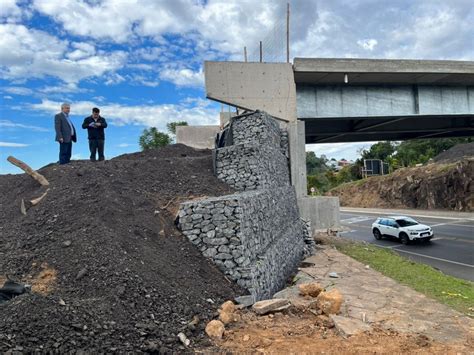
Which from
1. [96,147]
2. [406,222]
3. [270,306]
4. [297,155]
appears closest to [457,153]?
[406,222]

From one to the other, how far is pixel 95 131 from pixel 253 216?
5.77 metres

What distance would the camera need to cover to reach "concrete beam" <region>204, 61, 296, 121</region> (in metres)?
13.6

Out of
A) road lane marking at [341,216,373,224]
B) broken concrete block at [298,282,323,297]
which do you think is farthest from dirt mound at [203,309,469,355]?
road lane marking at [341,216,373,224]

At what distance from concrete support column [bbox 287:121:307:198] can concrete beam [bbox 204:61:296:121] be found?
0.48 meters

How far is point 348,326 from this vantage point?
6059 millimetres

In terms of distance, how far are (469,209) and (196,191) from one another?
101ft

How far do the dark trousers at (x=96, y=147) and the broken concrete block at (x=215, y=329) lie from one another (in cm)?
790

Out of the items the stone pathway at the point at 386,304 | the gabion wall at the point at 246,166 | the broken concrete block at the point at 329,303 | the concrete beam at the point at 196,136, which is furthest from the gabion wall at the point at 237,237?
the concrete beam at the point at 196,136

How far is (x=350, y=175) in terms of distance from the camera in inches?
2520

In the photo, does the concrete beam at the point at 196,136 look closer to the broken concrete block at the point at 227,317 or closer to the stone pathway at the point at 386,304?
the stone pathway at the point at 386,304

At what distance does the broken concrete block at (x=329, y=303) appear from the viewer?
6820mm

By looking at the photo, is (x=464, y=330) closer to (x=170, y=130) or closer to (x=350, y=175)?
(x=170, y=130)

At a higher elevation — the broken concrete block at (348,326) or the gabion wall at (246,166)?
the gabion wall at (246,166)

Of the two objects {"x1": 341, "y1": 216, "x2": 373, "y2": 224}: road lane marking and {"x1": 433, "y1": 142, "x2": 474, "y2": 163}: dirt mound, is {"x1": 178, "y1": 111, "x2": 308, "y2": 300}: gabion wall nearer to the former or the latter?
{"x1": 341, "y1": 216, "x2": 373, "y2": 224}: road lane marking
